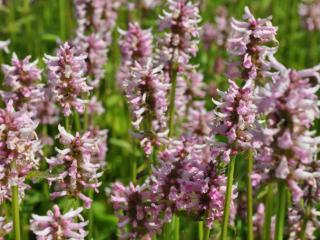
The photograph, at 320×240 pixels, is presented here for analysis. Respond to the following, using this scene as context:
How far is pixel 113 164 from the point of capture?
671 centimetres

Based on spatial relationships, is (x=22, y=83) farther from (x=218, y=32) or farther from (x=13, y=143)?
(x=218, y=32)

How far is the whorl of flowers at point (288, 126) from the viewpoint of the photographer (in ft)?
8.45

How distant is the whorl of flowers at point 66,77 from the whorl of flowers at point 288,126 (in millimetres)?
1320

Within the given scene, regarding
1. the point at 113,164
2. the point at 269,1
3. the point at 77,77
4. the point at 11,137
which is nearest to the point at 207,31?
the point at 269,1

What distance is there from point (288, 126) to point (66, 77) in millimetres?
1499

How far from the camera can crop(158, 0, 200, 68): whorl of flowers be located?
4578 millimetres

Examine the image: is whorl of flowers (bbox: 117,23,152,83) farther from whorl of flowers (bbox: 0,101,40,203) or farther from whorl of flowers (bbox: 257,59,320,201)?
whorl of flowers (bbox: 257,59,320,201)

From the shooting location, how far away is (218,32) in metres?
8.76

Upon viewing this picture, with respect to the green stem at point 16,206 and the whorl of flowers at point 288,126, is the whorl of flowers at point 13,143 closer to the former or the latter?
the green stem at point 16,206

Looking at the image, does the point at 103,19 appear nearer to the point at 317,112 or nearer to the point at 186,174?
the point at 186,174

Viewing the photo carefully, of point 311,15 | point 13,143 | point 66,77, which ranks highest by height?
point 311,15

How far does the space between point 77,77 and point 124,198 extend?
27.4 inches

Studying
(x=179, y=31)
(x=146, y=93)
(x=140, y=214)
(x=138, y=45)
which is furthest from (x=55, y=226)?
(x=138, y=45)

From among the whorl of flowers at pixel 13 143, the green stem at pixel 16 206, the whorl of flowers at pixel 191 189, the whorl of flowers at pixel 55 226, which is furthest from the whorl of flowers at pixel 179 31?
the whorl of flowers at pixel 55 226
